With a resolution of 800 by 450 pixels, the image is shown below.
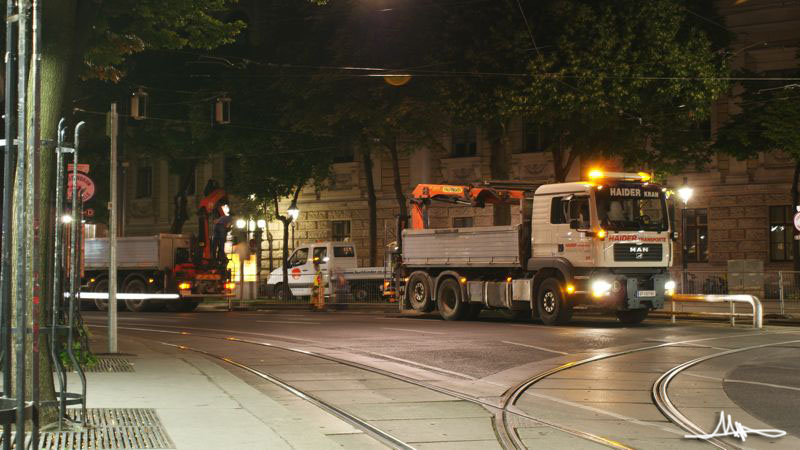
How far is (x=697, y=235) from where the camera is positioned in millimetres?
41094

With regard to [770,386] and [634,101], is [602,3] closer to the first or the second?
[634,101]

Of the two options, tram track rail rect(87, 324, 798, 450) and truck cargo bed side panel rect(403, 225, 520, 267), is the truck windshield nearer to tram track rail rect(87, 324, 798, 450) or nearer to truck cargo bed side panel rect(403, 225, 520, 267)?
truck cargo bed side panel rect(403, 225, 520, 267)

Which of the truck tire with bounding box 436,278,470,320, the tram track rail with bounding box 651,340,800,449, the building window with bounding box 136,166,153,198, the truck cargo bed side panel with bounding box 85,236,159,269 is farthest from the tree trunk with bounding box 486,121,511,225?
the building window with bounding box 136,166,153,198

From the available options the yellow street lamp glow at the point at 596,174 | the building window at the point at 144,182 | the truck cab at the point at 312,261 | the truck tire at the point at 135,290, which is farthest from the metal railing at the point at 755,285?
the building window at the point at 144,182

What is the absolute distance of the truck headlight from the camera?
2403 centimetres

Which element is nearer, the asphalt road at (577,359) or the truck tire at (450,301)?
the asphalt road at (577,359)

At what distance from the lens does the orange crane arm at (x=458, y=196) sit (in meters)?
29.5

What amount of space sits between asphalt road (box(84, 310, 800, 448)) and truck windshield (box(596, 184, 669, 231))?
2330mm

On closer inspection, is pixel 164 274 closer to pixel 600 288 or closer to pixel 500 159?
pixel 500 159

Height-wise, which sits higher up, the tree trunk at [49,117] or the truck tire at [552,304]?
the tree trunk at [49,117]

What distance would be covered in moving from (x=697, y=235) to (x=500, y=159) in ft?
33.6

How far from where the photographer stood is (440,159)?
47.6 meters

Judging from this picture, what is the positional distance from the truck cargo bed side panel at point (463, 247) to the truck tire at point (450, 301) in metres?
0.54

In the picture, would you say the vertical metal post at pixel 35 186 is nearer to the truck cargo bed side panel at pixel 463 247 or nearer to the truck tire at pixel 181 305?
the truck cargo bed side panel at pixel 463 247
